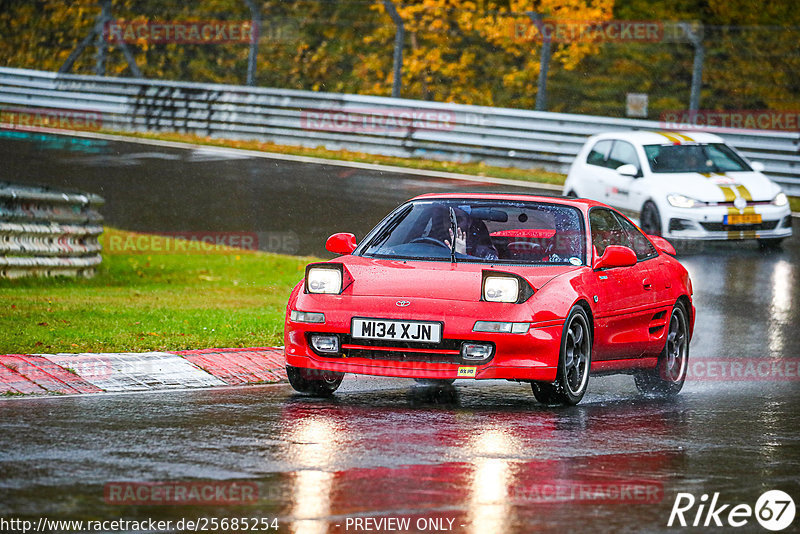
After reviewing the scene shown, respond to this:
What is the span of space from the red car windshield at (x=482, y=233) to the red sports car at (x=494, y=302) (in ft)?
0.03

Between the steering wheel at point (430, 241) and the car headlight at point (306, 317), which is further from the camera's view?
the steering wheel at point (430, 241)

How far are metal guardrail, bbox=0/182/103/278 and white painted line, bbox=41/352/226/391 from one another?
4.98 m

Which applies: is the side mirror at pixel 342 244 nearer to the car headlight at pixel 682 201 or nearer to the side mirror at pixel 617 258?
the side mirror at pixel 617 258

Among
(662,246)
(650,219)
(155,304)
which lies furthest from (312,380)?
(650,219)

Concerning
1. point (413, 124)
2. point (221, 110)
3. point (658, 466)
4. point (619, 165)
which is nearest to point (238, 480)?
point (658, 466)

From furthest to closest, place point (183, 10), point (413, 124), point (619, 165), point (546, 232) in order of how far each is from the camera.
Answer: point (183, 10) → point (413, 124) → point (619, 165) → point (546, 232)

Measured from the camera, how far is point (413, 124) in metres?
26.6

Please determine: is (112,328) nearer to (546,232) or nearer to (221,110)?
(546,232)

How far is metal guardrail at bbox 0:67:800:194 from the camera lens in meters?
25.1

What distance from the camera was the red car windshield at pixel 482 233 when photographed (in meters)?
9.62

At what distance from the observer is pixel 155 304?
13.7 meters

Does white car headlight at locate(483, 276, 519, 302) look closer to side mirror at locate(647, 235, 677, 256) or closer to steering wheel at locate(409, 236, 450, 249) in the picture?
steering wheel at locate(409, 236, 450, 249)

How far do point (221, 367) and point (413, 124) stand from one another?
16.7m

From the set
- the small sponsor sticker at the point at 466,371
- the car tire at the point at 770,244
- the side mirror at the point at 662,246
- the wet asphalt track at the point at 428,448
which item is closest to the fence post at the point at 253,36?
the car tire at the point at 770,244
